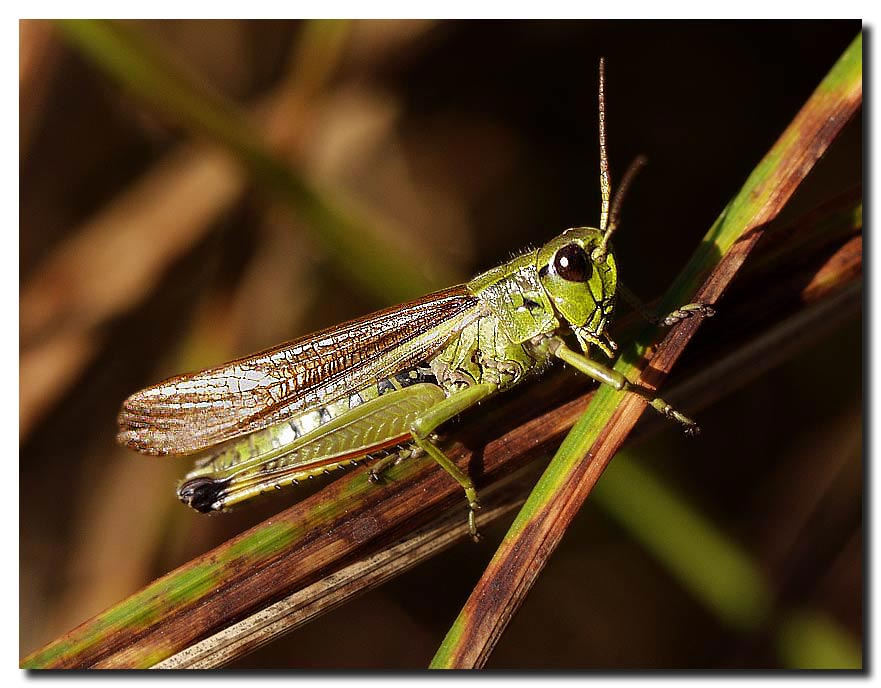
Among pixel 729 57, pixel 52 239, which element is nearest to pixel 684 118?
pixel 729 57

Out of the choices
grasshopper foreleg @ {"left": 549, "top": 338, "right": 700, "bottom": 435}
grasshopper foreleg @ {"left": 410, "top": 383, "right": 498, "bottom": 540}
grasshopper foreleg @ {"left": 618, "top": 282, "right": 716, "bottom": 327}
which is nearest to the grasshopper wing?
grasshopper foreleg @ {"left": 410, "top": 383, "right": 498, "bottom": 540}

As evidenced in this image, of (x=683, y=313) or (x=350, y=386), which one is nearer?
(x=683, y=313)

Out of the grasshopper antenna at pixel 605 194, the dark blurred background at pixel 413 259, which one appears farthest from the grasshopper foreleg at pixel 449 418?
the dark blurred background at pixel 413 259

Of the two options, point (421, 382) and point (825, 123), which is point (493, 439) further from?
point (825, 123)

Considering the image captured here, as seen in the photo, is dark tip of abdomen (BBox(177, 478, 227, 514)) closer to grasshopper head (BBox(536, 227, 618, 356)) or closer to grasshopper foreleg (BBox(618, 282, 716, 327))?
grasshopper head (BBox(536, 227, 618, 356))

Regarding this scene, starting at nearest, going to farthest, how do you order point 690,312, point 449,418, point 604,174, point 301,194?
1. point 690,312
2. point 604,174
3. point 449,418
4. point 301,194

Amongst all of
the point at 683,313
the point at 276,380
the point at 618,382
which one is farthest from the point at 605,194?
the point at 276,380

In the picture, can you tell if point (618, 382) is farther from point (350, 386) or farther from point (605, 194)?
point (350, 386)
